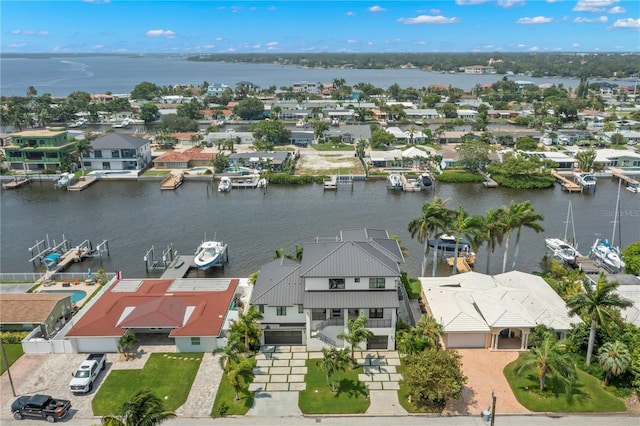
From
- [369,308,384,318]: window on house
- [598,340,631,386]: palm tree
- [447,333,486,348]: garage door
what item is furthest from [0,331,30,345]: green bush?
[598,340,631,386]: palm tree

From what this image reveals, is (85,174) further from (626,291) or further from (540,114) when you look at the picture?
(540,114)

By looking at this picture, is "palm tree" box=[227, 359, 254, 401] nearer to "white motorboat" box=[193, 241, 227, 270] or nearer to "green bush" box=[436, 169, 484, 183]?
"white motorboat" box=[193, 241, 227, 270]

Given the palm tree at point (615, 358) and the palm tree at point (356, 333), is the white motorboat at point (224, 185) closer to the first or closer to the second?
the palm tree at point (356, 333)

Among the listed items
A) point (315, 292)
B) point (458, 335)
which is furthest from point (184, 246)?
point (458, 335)

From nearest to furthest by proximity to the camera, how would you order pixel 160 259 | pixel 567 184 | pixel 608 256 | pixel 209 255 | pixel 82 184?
pixel 608 256
pixel 209 255
pixel 160 259
pixel 567 184
pixel 82 184

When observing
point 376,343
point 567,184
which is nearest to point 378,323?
point 376,343

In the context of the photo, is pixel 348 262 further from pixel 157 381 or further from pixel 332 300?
pixel 157 381
